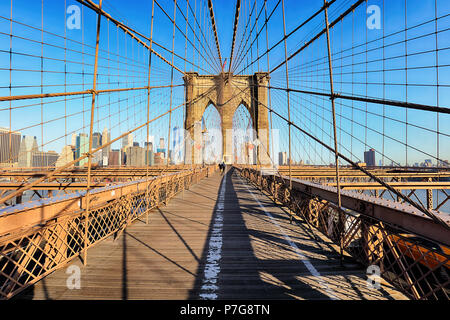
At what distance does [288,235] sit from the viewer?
17.1 ft

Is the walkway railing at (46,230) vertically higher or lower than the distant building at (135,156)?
lower

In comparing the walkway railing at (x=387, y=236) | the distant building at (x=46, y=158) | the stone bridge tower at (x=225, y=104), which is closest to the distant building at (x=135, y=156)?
the stone bridge tower at (x=225, y=104)

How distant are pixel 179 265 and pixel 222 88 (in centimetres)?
3237

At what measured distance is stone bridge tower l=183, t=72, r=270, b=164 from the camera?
32031 millimetres

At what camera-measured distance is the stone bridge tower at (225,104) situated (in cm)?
3203

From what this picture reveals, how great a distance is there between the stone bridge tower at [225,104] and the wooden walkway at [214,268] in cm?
2389
